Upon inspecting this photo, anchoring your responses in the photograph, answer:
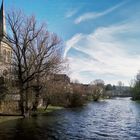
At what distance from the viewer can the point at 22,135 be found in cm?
2541

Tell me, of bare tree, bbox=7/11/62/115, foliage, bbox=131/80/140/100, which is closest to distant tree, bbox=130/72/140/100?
foliage, bbox=131/80/140/100

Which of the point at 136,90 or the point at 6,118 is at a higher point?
the point at 136,90

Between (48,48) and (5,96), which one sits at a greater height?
(48,48)

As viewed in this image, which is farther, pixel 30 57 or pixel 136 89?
pixel 136 89

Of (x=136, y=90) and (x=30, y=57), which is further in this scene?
(x=136, y=90)

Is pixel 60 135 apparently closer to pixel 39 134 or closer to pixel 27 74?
pixel 39 134

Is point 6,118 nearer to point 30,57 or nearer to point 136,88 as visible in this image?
point 30,57

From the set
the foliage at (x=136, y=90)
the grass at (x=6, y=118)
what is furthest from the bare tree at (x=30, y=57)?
the foliage at (x=136, y=90)

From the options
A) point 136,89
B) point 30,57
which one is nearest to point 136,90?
point 136,89

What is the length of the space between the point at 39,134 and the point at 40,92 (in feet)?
63.9

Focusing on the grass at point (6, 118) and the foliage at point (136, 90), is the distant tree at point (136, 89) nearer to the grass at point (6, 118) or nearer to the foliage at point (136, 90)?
the foliage at point (136, 90)

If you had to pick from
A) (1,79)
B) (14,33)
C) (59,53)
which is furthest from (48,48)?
(1,79)

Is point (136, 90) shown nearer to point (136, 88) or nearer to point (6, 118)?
point (136, 88)

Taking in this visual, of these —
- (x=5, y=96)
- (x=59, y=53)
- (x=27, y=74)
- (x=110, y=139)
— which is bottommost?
(x=110, y=139)
